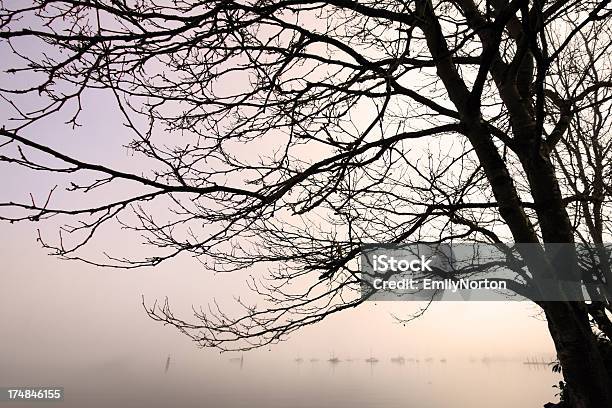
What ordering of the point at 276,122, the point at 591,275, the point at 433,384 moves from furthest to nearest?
the point at 433,384 → the point at 591,275 → the point at 276,122

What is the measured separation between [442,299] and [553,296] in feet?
5.81

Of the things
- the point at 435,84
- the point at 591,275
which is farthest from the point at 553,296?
the point at 435,84

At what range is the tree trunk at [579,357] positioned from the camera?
2.70 metres

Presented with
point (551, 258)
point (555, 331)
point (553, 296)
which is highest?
point (551, 258)

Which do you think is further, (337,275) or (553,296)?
Result: (337,275)

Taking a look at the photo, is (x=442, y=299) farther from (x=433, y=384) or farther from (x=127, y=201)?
(x=433, y=384)

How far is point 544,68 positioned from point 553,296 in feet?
5.37

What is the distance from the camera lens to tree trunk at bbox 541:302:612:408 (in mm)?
2695

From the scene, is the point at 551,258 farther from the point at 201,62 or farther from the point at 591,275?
the point at 201,62

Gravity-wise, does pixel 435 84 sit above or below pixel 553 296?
above

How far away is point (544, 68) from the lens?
2.12 m

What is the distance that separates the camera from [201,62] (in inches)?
119

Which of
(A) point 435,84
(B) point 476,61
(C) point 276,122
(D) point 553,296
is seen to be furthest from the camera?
(A) point 435,84

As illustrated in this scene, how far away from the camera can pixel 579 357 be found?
279cm
